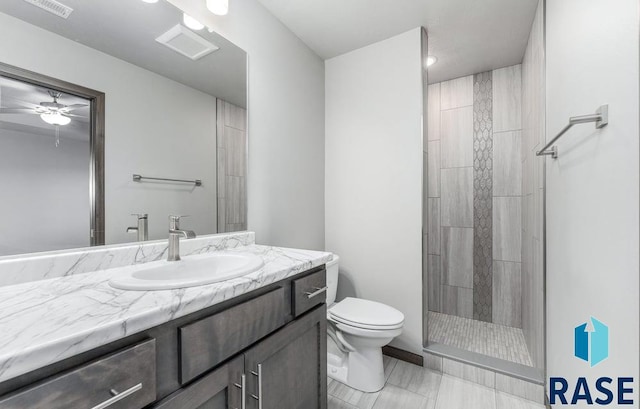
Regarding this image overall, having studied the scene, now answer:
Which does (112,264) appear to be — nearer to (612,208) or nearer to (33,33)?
(33,33)

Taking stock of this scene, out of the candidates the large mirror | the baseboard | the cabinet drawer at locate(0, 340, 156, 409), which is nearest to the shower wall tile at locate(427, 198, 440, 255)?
the baseboard

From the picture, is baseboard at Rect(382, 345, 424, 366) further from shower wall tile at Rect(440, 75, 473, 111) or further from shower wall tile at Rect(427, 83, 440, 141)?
shower wall tile at Rect(440, 75, 473, 111)

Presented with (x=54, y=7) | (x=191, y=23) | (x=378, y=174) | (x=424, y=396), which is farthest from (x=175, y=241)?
(x=424, y=396)

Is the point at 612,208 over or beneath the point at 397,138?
beneath

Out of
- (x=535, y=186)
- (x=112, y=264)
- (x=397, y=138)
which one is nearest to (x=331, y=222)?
(x=397, y=138)

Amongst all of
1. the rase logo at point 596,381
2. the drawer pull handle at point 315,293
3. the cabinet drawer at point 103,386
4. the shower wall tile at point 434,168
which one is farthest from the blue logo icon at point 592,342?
the shower wall tile at point 434,168

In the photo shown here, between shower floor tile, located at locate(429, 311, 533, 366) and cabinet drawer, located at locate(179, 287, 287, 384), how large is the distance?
64.8 inches

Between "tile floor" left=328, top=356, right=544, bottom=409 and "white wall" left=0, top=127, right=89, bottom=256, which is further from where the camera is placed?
"tile floor" left=328, top=356, right=544, bottom=409

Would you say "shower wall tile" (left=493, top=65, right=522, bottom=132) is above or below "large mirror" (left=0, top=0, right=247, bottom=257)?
above

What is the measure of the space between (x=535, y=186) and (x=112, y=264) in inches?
88.4

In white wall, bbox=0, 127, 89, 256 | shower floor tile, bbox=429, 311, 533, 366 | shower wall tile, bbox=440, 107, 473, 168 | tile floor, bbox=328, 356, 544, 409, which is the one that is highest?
shower wall tile, bbox=440, 107, 473, 168

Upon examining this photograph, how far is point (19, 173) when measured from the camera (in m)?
0.86

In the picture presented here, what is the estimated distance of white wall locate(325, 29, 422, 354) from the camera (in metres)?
1.95

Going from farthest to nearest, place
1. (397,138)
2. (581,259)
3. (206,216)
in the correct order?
(397,138), (206,216), (581,259)
